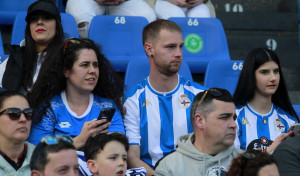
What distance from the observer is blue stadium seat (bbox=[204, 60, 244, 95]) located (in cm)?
502

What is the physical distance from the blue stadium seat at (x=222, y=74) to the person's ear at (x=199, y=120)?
4.44 ft

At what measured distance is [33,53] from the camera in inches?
177

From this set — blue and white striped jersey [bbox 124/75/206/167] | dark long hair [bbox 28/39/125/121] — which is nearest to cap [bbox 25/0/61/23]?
dark long hair [bbox 28/39/125/121]

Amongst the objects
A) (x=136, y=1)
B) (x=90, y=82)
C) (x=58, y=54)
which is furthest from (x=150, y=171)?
(x=136, y=1)

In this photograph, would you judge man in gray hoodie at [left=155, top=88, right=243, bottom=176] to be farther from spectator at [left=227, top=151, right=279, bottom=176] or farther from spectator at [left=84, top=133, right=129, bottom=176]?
spectator at [left=227, top=151, right=279, bottom=176]

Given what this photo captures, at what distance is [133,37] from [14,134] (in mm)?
2294

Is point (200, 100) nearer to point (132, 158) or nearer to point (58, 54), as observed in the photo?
point (132, 158)

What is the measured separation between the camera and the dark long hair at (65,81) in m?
4.04

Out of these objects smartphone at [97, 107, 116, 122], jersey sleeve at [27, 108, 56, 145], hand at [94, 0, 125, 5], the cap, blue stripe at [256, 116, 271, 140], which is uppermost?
hand at [94, 0, 125, 5]

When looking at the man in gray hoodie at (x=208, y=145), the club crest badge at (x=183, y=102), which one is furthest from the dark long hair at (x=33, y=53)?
the man in gray hoodie at (x=208, y=145)

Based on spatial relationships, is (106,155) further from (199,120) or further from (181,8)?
(181,8)

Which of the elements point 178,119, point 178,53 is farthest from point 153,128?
point 178,53

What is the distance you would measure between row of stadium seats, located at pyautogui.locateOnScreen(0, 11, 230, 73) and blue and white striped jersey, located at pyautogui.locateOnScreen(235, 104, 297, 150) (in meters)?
1.06

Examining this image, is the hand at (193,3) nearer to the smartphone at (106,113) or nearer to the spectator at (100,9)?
the spectator at (100,9)
